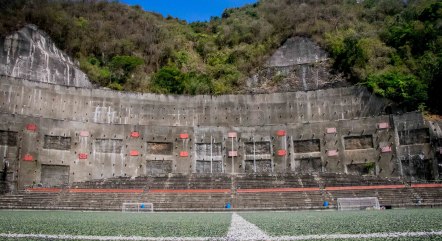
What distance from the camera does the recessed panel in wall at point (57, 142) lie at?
2409 centimetres

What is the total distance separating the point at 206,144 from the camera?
2772 centimetres

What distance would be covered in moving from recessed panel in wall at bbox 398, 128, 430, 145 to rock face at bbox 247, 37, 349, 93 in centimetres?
1221

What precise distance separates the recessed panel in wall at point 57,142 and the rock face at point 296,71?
20055 millimetres

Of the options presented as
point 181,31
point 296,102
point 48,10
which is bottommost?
point 296,102

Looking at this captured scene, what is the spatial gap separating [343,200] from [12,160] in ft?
63.2

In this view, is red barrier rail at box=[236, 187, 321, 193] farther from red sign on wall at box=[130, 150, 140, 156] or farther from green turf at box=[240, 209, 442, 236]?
green turf at box=[240, 209, 442, 236]

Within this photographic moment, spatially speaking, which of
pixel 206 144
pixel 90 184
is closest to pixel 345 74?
pixel 206 144

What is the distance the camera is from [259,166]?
27.1 meters

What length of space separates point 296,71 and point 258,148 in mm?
14801

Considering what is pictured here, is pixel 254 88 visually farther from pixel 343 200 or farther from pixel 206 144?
pixel 343 200

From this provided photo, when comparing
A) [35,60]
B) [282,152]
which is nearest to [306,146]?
[282,152]

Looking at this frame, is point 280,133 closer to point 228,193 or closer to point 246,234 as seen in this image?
point 228,193

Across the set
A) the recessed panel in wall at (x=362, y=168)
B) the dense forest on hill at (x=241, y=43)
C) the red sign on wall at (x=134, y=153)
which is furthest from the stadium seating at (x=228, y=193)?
the dense forest on hill at (x=241, y=43)

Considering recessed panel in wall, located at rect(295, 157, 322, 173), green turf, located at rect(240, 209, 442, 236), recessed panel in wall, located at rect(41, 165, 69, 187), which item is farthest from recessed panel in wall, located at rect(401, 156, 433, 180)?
recessed panel in wall, located at rect(41, 165, 69, 187)
